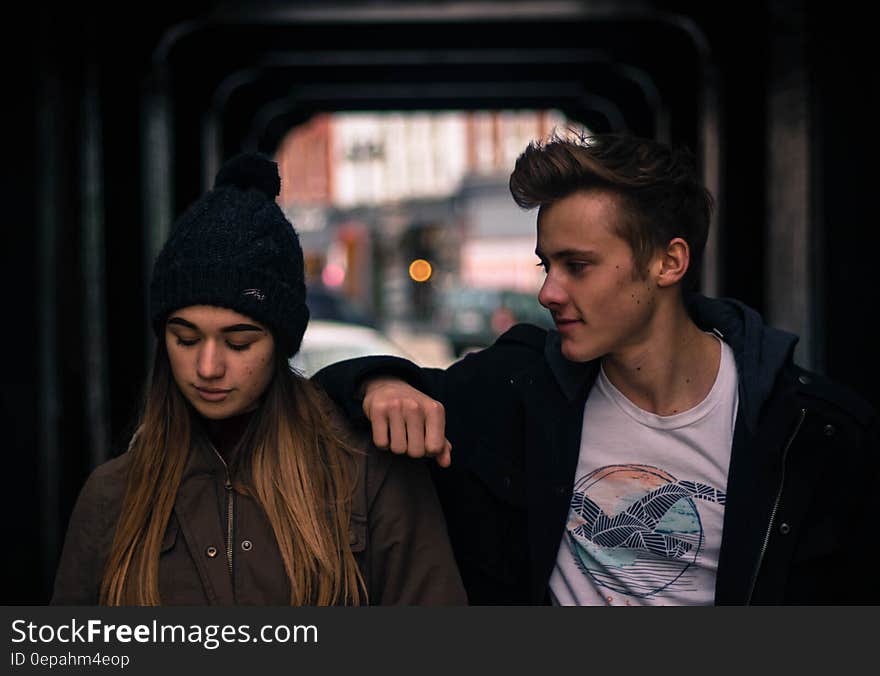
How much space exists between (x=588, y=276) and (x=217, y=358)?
0.83 metres

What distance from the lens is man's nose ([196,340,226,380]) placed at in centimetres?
200

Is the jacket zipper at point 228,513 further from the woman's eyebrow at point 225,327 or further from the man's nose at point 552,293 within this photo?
the man's nose at point 552,293

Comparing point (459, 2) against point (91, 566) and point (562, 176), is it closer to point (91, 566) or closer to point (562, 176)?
point (562, 176)

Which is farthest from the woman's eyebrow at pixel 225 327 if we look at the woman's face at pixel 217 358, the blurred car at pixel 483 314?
the blurred car at pixel 483 314

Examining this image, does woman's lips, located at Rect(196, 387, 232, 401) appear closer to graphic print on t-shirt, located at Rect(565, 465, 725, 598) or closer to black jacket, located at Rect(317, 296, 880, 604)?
black jacket, located at Rect(317, 296, 880, 604)

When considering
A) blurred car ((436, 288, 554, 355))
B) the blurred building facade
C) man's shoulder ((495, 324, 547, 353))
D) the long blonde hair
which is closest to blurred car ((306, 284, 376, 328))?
man's shoulder ((495, 324, 547, 353))

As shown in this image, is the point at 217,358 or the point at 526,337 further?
the point at 526,337

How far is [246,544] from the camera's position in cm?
206

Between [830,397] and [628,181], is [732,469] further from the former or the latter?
[628,181]

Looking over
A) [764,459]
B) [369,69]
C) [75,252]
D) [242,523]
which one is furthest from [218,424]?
[369,69]

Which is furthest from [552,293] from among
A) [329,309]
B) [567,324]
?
[329,309]

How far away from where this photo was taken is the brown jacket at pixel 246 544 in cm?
205

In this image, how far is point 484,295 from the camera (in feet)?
70.9

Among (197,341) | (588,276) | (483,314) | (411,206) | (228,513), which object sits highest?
(411,206)
